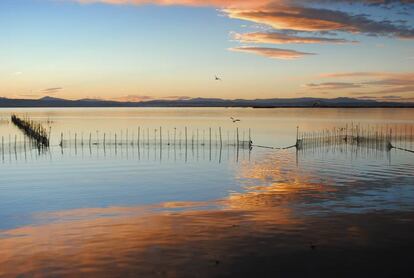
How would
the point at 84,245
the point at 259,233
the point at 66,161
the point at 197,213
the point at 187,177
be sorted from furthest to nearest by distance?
the point at 66,161, the point at 187,177, the point at 197,213, the point at 259,233, the point at 84,245

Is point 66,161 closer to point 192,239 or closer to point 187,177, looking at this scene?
point 187,177

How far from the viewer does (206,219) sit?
1576 centimetres

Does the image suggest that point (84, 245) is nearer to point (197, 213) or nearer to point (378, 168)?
point (197, 213)

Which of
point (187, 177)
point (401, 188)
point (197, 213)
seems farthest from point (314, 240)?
point (187, 177)

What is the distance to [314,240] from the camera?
13.2 metres

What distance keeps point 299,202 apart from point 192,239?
6672mm

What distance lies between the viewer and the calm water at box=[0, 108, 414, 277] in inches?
446

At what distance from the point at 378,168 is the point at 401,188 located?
7.70 meters

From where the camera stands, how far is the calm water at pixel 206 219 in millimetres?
11320

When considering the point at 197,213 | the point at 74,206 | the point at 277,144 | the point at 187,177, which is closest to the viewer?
the point at 197,213

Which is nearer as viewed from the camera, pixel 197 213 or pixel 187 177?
pixel 197 213

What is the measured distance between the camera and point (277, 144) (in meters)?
48.6

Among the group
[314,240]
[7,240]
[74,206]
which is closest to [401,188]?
[314,240]

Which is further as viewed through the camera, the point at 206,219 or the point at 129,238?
the point at 206,219
